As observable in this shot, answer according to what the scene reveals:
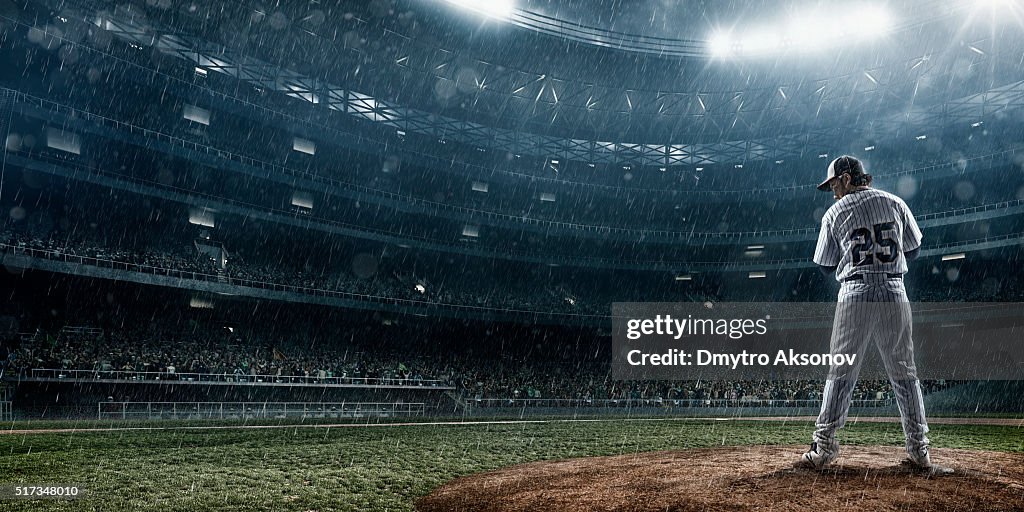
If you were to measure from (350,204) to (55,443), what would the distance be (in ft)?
98.4

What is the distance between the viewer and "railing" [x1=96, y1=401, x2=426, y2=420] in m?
21.2

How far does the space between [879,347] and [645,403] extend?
84.4ft

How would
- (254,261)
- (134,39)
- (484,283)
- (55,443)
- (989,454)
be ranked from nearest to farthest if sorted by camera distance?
(989,454), (55,443), (134,39), (254,261), (484,283)

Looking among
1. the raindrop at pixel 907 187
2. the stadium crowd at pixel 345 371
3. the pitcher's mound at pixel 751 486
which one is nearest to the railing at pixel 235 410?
the stadium crowd at pixel 345 371

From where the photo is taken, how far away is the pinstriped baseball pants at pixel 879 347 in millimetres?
5336

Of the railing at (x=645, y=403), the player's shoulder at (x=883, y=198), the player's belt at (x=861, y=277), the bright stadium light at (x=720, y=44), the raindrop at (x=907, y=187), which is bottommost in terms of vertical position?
the railing at (x=645, y=403)

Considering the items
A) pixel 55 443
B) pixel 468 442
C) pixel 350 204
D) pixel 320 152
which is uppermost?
pixel 320 152

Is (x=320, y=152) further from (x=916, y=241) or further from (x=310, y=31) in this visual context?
(x=916, y=241)

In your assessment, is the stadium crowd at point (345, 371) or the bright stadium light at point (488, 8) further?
the bright stadium light at point (488, 8)

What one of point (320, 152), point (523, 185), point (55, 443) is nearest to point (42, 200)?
point (320, 152)

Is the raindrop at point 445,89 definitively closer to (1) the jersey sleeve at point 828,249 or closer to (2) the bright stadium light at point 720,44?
(2) the bright stadium light at point 720,44

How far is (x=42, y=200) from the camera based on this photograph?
102ft

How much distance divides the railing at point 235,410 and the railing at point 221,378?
1.41 meters

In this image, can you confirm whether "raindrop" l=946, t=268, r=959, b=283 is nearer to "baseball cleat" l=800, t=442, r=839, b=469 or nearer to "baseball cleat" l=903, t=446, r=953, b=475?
"baseball cleat" l=903, t=446, r=953, b=475
